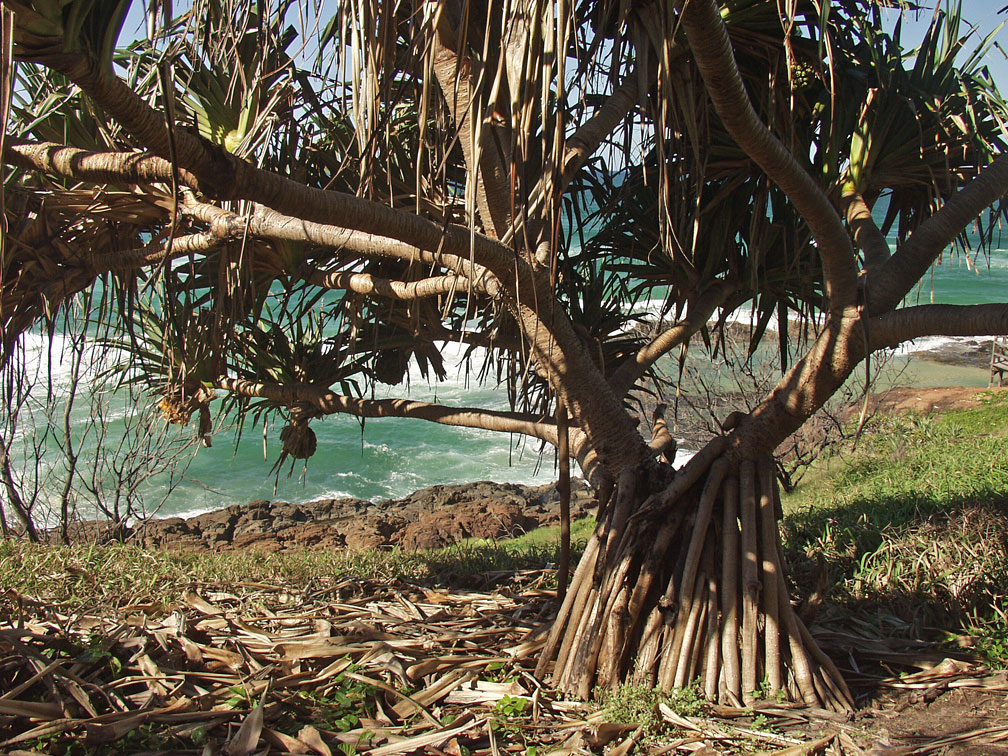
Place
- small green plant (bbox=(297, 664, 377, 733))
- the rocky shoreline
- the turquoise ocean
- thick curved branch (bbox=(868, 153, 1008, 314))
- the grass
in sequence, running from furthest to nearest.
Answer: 1. the turquoise ocean
2. the rocky shoreline
3. the grass
4. thick curved branch (bbox=(868, 153, 1008, 314))
5. small green plant (bbox=(297, 664, 377, 733))

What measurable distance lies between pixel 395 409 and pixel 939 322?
2283 millimetres

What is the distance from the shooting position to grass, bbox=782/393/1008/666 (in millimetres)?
3092

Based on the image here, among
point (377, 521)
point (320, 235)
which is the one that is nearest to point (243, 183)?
point (320, 235)

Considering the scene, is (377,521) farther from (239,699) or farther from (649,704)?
(649,704)

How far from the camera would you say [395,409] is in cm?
366

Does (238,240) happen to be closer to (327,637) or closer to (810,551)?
(327,637)

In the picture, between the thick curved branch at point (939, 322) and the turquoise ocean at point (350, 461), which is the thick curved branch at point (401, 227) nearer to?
the thick curved branch at point (939, 322)

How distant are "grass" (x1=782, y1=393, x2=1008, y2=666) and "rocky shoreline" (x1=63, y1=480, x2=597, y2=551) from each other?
4581 mm

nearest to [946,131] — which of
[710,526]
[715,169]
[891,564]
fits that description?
[715,169]

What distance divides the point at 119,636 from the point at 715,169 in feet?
9.12

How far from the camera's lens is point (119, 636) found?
2.67 metres

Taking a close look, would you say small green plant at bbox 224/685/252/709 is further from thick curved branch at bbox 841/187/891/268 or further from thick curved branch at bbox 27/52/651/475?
thick curved branch at bbox 841/187/891/268

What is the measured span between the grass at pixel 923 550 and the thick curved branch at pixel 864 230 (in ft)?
3.68

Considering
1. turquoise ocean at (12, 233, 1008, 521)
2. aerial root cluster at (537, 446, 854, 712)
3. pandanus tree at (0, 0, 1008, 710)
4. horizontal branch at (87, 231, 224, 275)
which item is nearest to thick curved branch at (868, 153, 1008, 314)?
pandanus tree at (0, 0, 1008, 710)
